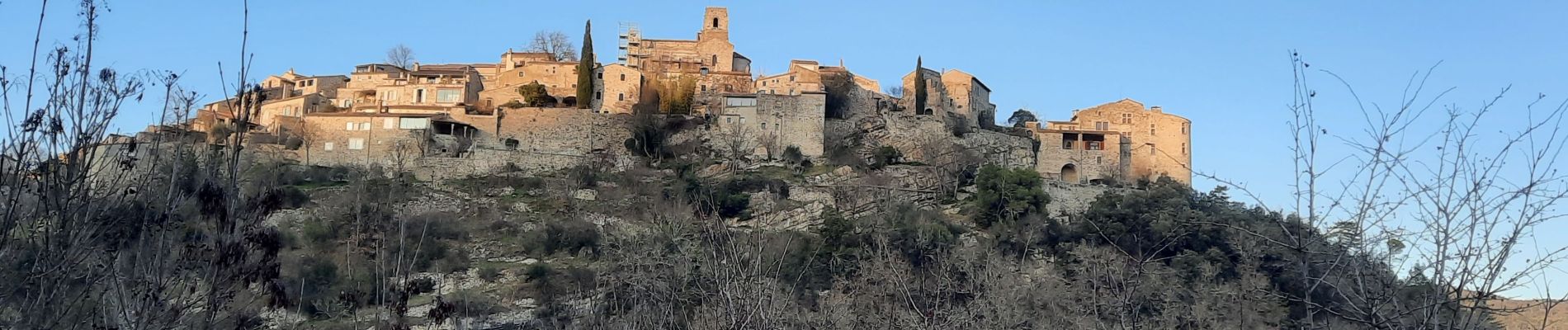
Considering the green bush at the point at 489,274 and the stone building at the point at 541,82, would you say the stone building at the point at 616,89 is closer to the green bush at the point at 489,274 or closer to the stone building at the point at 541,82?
the stone building at the point at 541,82

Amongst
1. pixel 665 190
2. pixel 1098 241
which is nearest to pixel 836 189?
pixel 665 190

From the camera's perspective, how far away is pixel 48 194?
807 cm

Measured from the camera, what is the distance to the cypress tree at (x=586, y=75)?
56.0 meters

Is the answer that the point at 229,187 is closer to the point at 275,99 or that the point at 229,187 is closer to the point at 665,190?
the point at 665,190

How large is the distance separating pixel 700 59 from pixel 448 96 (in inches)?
488

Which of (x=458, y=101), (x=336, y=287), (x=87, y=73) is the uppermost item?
(x=458, y=101)

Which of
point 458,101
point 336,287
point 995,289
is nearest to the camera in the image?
point 995,289

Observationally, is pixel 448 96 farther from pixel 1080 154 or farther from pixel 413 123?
pixel 1080 154

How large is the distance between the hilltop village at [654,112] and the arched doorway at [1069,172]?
6 cm

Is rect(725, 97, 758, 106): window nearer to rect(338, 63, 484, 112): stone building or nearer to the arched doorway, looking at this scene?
rect(338, 63, 484, 112): stone building

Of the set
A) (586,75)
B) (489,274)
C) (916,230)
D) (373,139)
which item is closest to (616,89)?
(586,75)

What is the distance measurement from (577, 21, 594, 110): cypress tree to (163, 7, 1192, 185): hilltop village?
0.24 m

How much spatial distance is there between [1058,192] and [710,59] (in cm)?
2016

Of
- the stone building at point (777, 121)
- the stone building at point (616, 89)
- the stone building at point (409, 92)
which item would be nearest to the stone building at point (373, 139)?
the stone building at point (409, 92)
